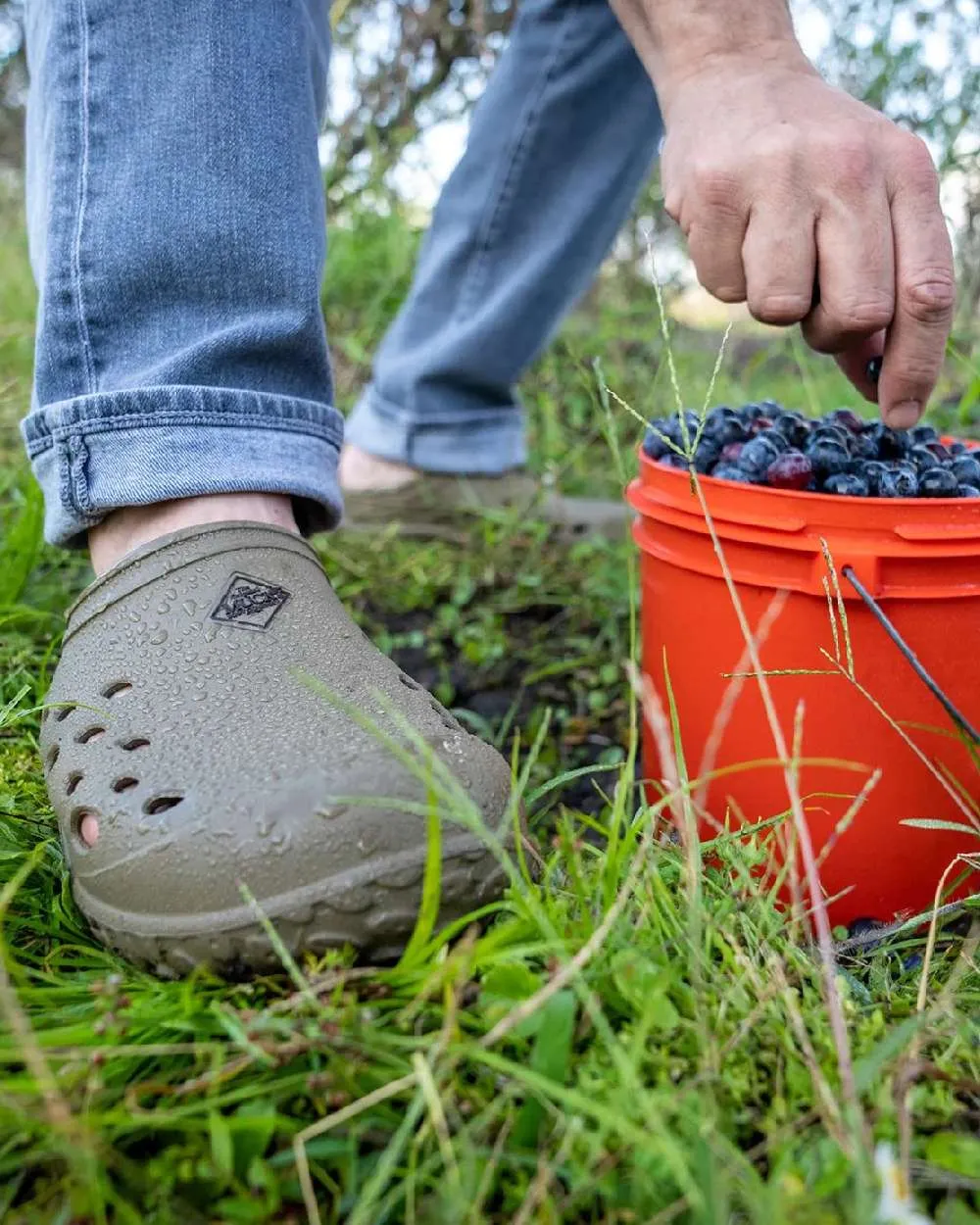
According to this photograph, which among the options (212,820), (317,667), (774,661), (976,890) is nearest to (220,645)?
(317,667)

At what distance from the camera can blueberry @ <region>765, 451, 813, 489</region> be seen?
1.20m

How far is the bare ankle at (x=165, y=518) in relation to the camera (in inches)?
43.1

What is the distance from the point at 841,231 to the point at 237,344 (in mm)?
639

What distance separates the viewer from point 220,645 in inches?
39.2

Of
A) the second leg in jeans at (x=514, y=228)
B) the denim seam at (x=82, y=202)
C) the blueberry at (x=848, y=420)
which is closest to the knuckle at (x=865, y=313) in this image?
the blueberry at (x=848, y=420)

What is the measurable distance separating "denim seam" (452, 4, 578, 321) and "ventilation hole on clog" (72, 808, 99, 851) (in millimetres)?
1589

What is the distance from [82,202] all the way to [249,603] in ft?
1.51

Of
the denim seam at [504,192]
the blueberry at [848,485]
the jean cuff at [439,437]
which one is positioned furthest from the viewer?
the jean cuff at [439,437]

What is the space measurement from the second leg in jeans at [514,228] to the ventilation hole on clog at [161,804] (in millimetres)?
1514

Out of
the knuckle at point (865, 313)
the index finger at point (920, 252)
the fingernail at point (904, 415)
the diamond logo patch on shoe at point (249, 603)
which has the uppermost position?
the index finger at point (920, 252)

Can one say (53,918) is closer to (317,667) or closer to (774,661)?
(317,667)

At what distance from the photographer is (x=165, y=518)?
1101mm

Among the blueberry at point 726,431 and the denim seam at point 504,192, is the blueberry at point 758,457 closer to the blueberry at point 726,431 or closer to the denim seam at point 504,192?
the blueberry at point 726,431

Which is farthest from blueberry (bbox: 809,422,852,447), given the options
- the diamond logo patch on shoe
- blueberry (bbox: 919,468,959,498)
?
the diamond logo patch on shoe
